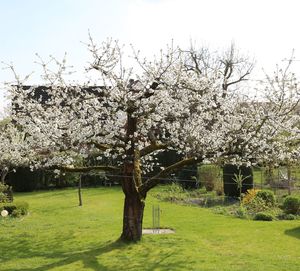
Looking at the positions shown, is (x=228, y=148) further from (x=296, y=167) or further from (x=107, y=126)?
(x=296, y=167)

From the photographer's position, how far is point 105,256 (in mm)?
9922

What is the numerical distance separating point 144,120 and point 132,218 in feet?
8.13

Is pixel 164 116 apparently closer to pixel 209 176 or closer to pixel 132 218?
pixel 132 218

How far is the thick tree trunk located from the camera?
1102 cm

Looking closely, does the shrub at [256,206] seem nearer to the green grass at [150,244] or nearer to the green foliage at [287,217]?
the green foliage at [287,217]

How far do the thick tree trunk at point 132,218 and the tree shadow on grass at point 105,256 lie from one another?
239 millimetres

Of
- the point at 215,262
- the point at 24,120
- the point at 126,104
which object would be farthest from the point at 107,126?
the point at 215,262

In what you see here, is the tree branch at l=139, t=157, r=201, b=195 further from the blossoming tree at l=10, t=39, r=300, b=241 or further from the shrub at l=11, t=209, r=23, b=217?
the shrub at l=11, t=209, r=23, b=217

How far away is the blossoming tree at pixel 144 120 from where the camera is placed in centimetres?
1037

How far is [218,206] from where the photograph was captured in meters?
17.4

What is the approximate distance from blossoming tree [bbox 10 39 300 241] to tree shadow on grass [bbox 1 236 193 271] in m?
0.68

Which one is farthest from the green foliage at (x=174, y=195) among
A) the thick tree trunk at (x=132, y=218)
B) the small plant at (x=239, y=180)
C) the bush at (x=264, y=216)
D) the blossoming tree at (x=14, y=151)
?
the thick tree trunk at (x=132, y=218)

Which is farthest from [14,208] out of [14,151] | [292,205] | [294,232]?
[292,205]

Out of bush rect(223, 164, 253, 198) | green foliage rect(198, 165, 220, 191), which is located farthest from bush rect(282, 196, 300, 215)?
green foliage rect(198, 165, 220, 191)
